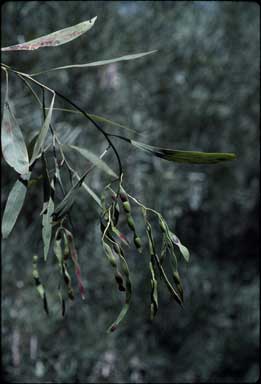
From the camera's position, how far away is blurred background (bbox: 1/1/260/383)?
228 centimetres

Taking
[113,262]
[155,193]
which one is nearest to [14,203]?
[113,262]

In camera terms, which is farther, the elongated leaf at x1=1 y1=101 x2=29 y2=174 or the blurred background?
the blurred background

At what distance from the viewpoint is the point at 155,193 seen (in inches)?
111

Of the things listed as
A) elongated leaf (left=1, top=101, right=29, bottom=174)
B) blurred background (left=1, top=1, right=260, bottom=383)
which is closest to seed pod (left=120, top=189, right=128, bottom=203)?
elongated leaf (left=1, top=101, right=29, bottom=174)

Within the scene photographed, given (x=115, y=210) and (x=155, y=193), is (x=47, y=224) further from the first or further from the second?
(x=155, y=193)

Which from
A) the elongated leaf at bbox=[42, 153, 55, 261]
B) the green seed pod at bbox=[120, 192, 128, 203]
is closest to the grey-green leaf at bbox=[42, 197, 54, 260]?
the elongated leaf at bbox=[42, 153, 55, 261]

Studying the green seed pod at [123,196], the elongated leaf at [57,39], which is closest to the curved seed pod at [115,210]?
the green seed pod at [123,196]

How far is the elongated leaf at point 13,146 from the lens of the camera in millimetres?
646

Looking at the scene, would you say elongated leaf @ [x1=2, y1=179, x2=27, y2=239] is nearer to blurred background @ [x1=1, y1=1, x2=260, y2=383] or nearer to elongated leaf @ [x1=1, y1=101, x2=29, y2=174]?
elongated leaf @ [x1=1, y1=101, x2=29, y2=174]

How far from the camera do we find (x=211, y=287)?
3457mm

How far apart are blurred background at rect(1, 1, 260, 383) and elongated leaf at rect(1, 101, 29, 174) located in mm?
828

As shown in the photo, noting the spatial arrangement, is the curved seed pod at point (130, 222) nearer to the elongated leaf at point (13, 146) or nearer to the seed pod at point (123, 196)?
the seed pod at point (123, 196)

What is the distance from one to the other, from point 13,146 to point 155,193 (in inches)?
85.6

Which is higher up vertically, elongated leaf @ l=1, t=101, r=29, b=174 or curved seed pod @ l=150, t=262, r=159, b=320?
elongated leaf @ l=1, t=101, r=29, b=174
